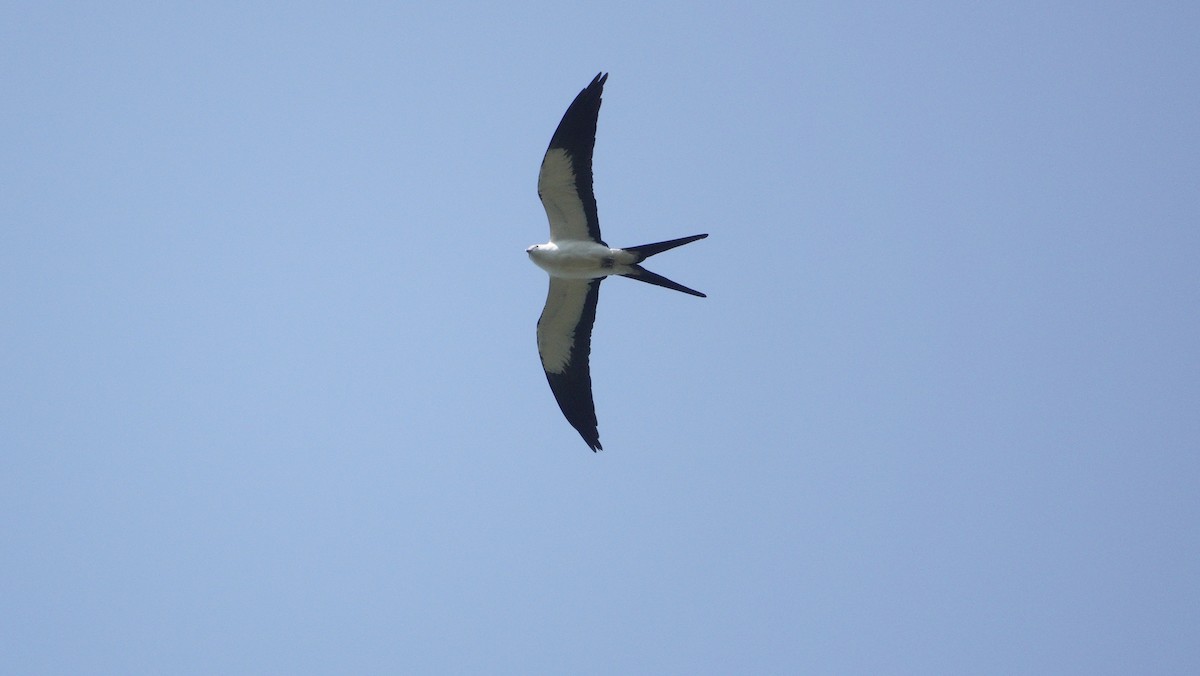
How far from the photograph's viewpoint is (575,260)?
12938mm

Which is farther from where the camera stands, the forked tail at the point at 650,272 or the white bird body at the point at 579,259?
the white bird body at the point at 579,259

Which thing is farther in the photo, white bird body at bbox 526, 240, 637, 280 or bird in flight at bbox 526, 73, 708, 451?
white bird body at bbox 526, 240, 637, 280

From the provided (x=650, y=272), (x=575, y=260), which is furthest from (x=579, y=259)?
(x=650, y=272)

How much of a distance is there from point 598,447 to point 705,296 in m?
2.65

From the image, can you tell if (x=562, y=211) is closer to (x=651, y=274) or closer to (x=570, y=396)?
(x=651, y=274)

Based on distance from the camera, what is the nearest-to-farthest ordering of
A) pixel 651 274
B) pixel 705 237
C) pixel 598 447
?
1. pixel 705 237
2. pixel 651 274
3. pixel 598 447

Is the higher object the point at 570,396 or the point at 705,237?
the point at 705,237

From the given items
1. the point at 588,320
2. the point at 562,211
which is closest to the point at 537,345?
the point at 588,320

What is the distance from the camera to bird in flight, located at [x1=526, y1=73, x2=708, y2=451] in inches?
487

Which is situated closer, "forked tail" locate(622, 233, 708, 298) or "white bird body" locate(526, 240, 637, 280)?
"forked tail" locate(622, 233, 708, 298)

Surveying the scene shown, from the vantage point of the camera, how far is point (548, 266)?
1311 cm

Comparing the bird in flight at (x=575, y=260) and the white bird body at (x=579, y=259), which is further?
the white bird body at (x=579, y=259)

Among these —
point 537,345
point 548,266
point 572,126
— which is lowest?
point 537,345

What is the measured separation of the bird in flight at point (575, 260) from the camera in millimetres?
12359
